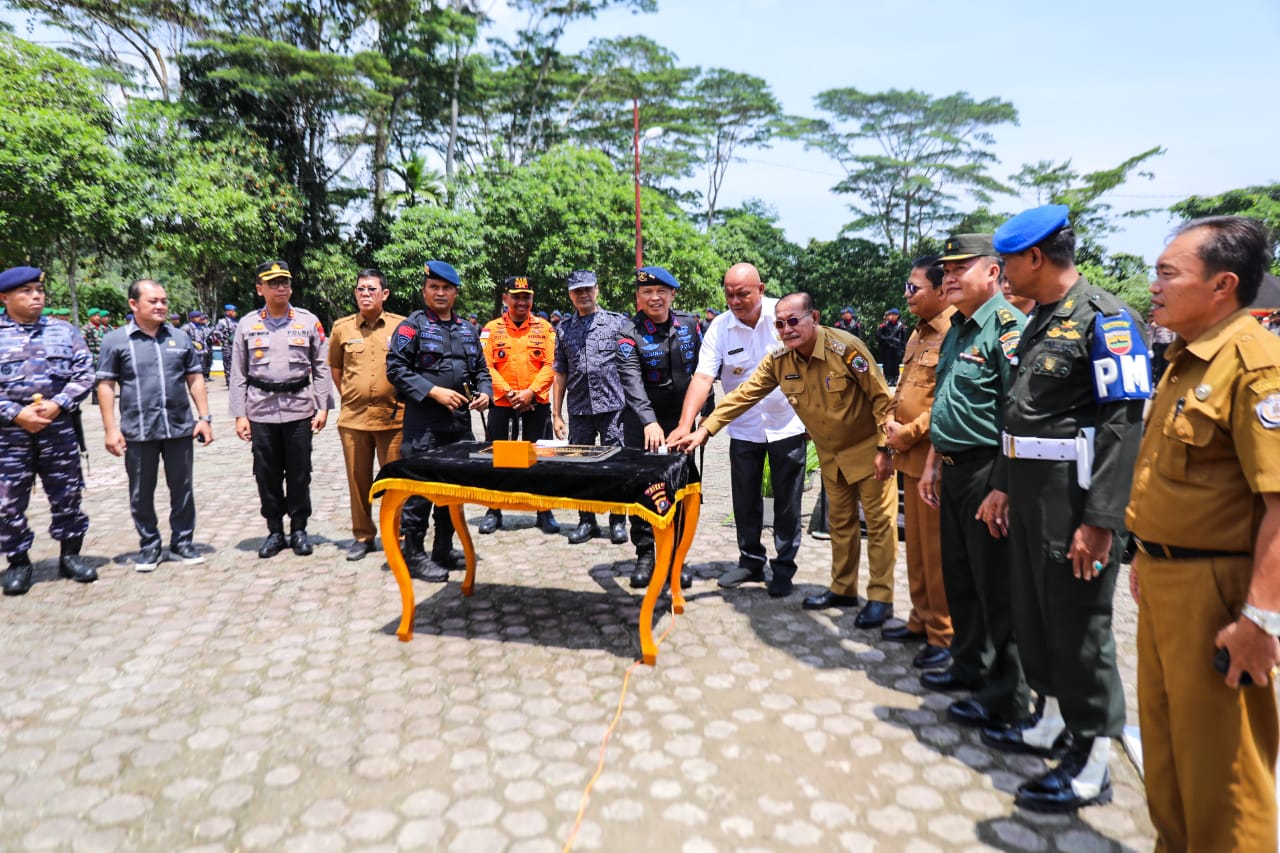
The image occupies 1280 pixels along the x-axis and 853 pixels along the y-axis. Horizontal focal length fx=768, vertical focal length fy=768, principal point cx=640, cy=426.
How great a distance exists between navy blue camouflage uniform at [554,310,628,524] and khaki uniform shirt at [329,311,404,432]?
1312mm

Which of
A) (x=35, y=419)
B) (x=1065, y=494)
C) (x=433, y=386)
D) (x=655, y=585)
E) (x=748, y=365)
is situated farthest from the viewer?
(x=433, y=386)

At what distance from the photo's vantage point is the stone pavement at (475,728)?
243cm

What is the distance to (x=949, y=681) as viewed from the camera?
337 centimetres

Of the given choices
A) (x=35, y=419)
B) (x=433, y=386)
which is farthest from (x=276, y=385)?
(x=35, y=419)

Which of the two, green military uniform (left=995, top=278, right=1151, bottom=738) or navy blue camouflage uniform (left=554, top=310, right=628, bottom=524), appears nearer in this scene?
green military uniform (left=995, top=278, right=1151, bottom=738)

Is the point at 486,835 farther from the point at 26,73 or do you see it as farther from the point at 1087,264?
the point at 1087,264

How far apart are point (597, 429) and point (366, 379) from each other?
5.75 ft

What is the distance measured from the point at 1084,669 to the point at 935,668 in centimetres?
114

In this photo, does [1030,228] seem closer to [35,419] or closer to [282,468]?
[282,468]

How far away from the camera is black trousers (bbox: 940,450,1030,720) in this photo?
2.96 meters

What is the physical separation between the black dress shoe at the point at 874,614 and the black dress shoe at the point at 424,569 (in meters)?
2.56

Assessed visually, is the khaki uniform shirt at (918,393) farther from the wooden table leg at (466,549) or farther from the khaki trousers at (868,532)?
the wooden table leg at (466,549)

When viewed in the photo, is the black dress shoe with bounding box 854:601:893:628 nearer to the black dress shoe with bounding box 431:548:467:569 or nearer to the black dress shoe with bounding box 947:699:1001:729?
the black dress shoe with bounding box 947:699:1001:729

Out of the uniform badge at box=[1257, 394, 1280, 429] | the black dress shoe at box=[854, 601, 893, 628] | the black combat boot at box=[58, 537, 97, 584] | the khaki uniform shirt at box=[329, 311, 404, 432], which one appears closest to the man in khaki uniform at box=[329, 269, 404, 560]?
the khaki uniform shirt at box=[329, 311, 404, 432]
